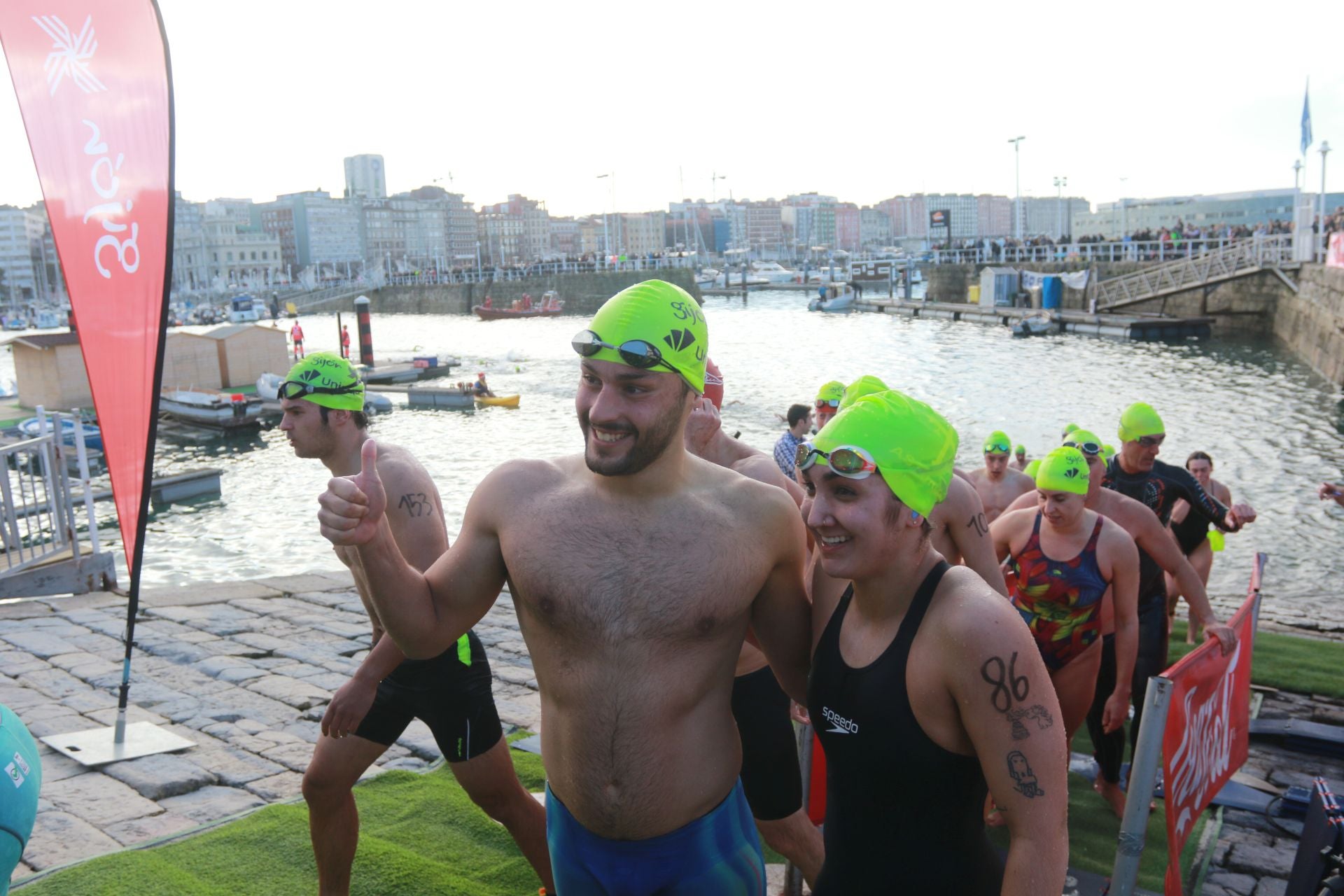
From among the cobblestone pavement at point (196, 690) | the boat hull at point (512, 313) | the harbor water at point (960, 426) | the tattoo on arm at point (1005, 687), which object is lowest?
the harbor water at point (960, 426)

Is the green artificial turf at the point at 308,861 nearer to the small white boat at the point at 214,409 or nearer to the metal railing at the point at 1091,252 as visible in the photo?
the small white boat at the point at 214,409

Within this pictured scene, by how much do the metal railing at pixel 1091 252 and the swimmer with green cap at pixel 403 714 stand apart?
46.0 m

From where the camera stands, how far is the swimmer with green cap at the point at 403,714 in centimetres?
362

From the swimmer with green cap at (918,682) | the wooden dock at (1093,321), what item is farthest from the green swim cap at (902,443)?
the wooden dock at (1093,321)

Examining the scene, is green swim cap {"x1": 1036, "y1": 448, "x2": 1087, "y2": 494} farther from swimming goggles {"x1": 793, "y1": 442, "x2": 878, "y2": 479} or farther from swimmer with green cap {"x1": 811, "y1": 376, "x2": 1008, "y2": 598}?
swimming goggles {"x1": 793, "y1": 442, "x2": 878, "y2": 479}

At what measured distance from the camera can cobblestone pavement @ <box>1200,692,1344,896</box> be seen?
4.60m

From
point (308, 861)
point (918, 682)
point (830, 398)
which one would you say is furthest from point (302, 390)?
point (830, 398)

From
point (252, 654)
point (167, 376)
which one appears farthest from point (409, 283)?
point (252, 654)

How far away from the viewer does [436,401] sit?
1363 inches

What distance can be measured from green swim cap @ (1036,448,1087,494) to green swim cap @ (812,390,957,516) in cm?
274

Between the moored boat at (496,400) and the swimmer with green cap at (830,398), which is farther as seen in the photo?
the moored boat at (496,400)

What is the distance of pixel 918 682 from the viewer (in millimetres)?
2203

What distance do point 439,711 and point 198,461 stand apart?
1030 inches

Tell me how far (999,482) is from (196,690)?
20.9 ft
